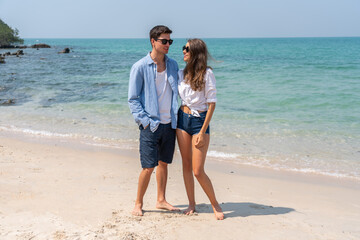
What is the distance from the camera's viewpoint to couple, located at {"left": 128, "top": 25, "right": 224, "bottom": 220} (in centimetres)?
383

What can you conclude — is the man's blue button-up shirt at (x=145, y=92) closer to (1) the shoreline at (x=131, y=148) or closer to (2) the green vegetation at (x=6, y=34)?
(1) the shoreline at (x=131, y=148)

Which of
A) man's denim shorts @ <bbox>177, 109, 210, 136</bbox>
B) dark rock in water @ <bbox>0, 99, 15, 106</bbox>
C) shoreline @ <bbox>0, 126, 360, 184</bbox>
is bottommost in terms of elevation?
shoreline @ <bbox>0, 126, 360, 184</bbox>

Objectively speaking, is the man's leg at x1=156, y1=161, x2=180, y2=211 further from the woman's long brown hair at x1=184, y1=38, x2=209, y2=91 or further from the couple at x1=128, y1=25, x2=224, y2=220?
the woman's long brown hair at x1=184, y1=38, x2=209, y2=91

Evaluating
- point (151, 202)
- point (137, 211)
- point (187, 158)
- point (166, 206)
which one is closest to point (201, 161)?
point (187, 158)

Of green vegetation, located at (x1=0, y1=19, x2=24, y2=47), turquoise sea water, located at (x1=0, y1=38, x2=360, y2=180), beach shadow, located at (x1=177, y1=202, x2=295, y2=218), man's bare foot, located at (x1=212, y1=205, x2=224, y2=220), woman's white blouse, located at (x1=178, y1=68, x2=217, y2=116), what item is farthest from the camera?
green vegetation, located at (x1=0, y1=19, x2=24, y2=47)

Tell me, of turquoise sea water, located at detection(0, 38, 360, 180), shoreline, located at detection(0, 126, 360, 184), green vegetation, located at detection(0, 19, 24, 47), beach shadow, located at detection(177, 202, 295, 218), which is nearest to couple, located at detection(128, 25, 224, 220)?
beach shadow, located at detection(177, 202, 295, 218)

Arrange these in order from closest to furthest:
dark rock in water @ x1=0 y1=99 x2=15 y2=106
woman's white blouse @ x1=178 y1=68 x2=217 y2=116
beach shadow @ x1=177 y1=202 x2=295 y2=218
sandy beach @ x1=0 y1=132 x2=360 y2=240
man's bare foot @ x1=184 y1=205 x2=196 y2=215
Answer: sandy beach @ x1=0 y1=132 x2=360 y2=240
woman's white blouse @ x1=178 y1=68 x2=217 y2=116
man's bare foot @ x1=184 y1=205 x2=196 y2=215
beach shadow @ x1=177 y1=202 x2=295 y2=218
dark rock in water @ x1=0 y1=99 x2=15 y2=106

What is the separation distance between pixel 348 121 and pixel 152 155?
25.9 ft

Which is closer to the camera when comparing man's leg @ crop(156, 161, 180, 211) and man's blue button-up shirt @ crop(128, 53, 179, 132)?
man's blue button-up shirt @ crop(128, 53, 179, 132)

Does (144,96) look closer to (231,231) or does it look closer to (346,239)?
(231,231)

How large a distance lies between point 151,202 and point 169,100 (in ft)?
4.67

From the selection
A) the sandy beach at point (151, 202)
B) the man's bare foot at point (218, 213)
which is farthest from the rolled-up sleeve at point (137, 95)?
the man's bare foot at point (218, 213)

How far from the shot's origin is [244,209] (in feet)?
14.8

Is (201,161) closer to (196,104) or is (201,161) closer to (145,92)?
(196,104)
